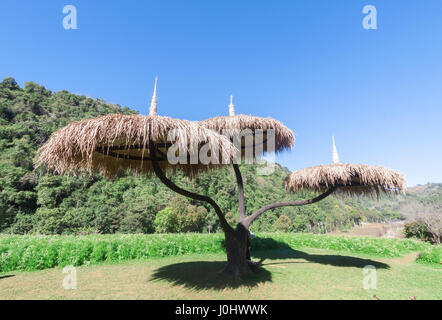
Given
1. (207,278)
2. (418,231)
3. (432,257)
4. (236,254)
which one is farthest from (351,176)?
(418,231)

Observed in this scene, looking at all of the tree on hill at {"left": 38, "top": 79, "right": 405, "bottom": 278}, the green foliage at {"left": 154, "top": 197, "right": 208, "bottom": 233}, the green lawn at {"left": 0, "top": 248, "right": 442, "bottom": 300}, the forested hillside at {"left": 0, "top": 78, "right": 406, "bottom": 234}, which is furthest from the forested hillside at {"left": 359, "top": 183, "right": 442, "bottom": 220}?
the green foliage at {"left": 154, "top": 197, "right": 208, "bottom": 233}

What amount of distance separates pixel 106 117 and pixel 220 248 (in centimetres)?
814

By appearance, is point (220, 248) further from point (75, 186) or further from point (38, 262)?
point (75, 186)

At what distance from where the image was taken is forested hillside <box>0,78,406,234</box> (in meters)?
27.1

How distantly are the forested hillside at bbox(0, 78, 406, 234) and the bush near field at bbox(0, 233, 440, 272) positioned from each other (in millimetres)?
10863

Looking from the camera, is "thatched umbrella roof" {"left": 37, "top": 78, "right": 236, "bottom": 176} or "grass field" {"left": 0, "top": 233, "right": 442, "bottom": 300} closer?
"thatched umbrella roof" {"left": 37, "top": 78, "right": 236, "bottom": 176}

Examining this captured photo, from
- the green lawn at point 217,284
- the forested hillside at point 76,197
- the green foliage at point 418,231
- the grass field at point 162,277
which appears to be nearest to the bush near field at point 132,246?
the grass field at point 162,277

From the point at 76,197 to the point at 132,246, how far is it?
29.7m

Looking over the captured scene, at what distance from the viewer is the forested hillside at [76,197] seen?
27.1 meters

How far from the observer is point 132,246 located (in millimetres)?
7559

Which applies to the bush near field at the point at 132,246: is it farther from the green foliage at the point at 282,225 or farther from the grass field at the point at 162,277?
the green foliage at the point at 282,225

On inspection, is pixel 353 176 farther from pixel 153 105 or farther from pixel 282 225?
pixel 282 225

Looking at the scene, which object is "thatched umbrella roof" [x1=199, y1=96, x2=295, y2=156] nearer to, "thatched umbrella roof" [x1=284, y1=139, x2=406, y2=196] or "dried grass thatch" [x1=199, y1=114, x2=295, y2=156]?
"dried grass thatch" [x1=199, y1=114, x2=295, y2=156]
